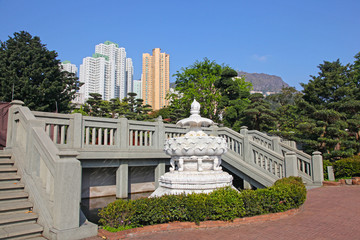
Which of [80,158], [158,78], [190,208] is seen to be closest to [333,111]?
A: [190,208]

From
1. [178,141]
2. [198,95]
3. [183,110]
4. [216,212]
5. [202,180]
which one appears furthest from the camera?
[183,110]

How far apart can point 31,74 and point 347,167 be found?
20101mm

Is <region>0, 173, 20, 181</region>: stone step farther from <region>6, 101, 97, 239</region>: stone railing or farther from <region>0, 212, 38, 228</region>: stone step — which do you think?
<region>0, 212, 38, 228</region>: stone step

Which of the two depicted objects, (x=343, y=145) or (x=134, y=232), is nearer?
(x=134, y=232)

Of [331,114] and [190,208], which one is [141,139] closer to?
[190,208]

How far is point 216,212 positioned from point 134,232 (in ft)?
6.03

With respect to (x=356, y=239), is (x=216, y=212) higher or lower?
higher

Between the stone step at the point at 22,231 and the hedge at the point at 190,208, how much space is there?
1173mm

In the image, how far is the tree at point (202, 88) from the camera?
24.5m

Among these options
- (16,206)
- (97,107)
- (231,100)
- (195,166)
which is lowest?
(16,206)

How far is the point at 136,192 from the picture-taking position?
12.4 metres

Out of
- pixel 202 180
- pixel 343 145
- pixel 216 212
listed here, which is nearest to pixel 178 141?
pixel 202 180

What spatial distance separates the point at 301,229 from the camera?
5828 millimetres

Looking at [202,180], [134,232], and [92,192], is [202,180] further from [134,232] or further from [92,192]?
[92,192]
